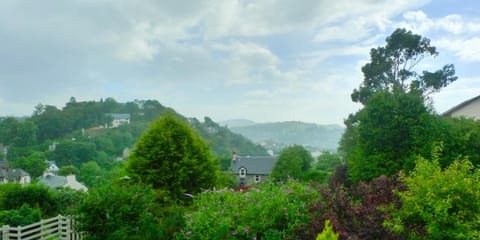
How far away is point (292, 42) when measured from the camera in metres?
16.2

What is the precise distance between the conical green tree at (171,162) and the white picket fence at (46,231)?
2057 millimetres

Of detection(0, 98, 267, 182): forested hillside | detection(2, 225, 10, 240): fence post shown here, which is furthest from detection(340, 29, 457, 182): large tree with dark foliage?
detection(0, 98, 267, 182): forested hillside

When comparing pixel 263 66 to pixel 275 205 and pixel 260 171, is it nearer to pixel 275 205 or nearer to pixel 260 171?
pixel 275 205

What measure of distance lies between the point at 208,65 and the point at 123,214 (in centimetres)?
1341

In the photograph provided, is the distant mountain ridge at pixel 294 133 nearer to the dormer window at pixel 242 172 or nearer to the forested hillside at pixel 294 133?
the forested hillside at pixel 294 133

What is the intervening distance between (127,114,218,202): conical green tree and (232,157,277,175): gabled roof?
27.3 meters

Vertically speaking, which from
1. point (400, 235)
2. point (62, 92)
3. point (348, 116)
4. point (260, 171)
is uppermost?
point (62, 92)

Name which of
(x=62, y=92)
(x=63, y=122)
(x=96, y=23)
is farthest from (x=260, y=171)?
(x=63, y=122)

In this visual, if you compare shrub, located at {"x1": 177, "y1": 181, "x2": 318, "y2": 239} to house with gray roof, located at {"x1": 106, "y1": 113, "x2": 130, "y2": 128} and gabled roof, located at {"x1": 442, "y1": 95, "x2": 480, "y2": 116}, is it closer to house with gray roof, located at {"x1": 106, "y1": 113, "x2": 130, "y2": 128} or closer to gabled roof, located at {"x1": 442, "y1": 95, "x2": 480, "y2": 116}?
gabled roof, located at {"x1": 442, "y1": 95, "x2": 480, "y2": 116}

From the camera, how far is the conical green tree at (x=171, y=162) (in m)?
9.82

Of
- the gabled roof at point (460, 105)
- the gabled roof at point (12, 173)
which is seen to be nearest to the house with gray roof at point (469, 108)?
the gabled roof at point (460, 105)

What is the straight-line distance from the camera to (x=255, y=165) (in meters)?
38.0

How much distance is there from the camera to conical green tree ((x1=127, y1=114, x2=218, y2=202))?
982 centimetres

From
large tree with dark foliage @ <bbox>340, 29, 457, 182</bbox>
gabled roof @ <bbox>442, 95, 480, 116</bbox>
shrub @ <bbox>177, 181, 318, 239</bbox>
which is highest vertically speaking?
gabled roof @ <bbox>442, 95, 480, 116</bbox>
